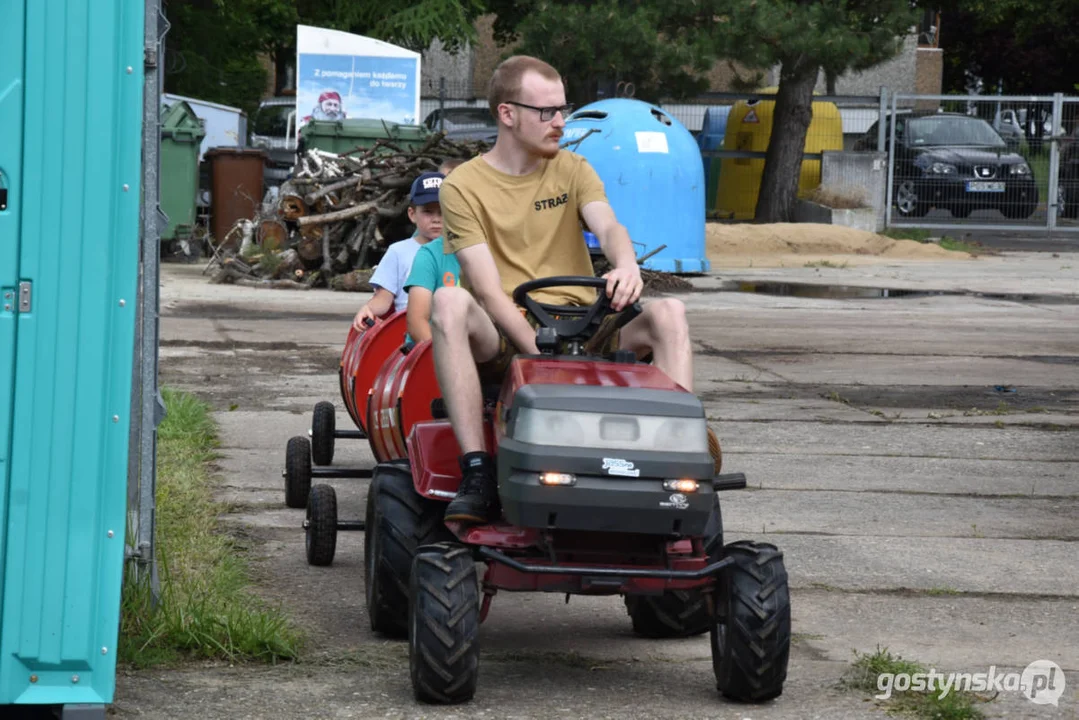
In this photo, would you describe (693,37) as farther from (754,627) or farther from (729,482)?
(754,627)

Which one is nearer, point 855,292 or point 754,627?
point 754,627

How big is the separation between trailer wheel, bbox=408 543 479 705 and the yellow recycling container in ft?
82.3

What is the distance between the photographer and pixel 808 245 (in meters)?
23.8

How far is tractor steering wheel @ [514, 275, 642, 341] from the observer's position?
4.52m

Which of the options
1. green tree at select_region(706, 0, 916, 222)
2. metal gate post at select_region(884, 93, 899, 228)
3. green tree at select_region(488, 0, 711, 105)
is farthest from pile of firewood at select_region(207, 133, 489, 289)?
metal gate post at select_region(884, 93, 899, 228)

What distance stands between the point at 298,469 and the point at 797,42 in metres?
18.8

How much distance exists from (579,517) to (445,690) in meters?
0.53

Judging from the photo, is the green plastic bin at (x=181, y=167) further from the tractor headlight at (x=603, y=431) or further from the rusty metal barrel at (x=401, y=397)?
the tractor headlight at (x=603, y=431)


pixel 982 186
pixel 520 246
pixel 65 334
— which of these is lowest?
pixel 65 334

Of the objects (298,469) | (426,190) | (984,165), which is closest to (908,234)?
(984,165)

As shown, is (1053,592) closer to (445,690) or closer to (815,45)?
(445,690)

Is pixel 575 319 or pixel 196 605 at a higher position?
pixel 575 319

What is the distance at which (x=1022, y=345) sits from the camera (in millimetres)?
12914

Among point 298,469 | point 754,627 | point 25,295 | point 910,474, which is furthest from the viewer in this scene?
point 910,474
